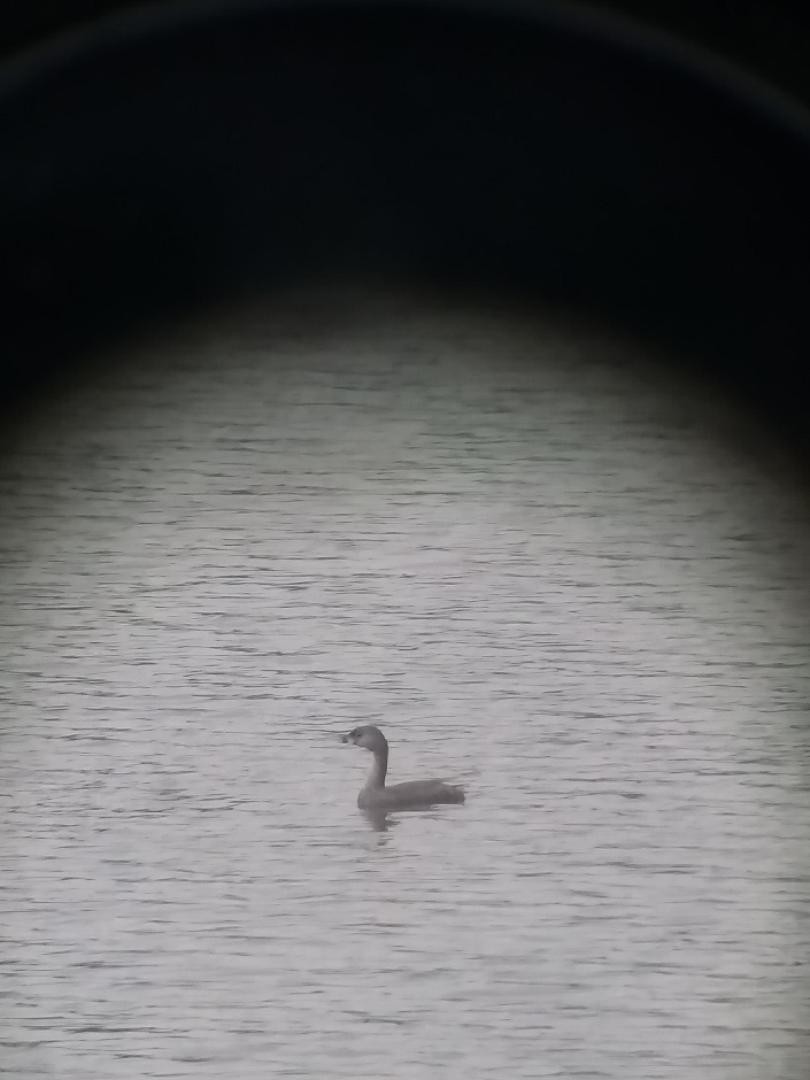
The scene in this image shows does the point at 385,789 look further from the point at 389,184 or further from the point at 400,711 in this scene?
the point at 389,184

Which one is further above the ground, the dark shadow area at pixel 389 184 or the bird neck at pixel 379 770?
the dark shadow area at pixel 389 184

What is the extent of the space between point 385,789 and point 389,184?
1.15ft

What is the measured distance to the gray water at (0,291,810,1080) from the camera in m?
0.56

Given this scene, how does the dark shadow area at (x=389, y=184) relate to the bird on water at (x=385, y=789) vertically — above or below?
above

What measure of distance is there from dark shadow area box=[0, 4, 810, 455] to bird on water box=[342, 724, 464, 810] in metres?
0.26

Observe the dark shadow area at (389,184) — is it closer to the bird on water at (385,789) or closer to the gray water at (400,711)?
the gray water at (400,711)

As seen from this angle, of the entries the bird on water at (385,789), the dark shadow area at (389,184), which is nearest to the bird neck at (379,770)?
the bird on water at (385,789)

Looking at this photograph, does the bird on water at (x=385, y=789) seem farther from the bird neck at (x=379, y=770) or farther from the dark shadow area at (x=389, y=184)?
the dark shadow area at (x=389, y=184)

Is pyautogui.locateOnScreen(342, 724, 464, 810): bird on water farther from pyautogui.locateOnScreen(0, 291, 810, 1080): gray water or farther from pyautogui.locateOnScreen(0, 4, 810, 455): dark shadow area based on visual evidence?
pyautogui.locateOnScreen(0, 4, 810, 455): dark shadow area

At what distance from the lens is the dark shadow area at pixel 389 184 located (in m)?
0.62

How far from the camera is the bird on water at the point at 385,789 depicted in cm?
57

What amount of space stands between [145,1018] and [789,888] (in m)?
0.34

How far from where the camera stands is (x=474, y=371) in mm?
614

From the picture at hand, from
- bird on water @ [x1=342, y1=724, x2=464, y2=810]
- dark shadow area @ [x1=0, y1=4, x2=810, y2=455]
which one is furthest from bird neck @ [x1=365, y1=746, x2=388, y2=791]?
dark shadow area @ [x1=0, y1=4, x2=810, y2=455]
